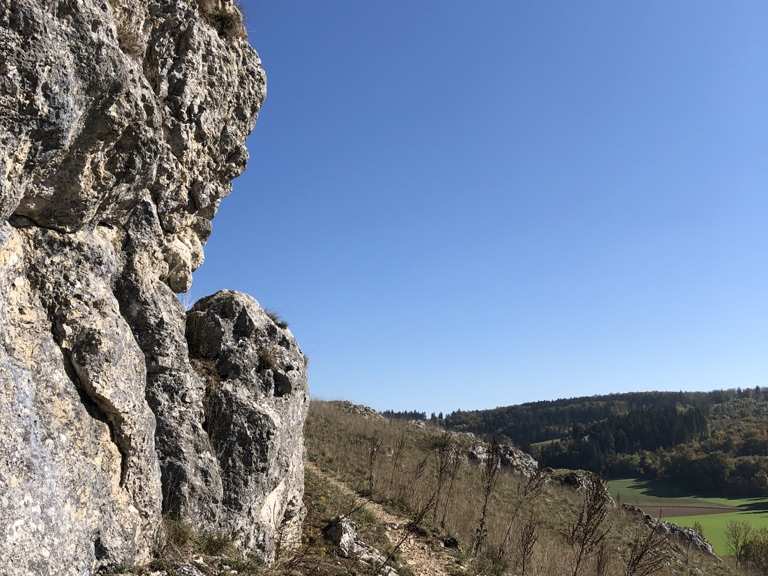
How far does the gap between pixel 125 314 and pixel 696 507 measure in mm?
78998

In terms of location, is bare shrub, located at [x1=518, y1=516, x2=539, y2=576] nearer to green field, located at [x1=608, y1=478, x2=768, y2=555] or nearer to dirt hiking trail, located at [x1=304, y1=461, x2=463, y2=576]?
dirt hiking trail, located at [x1=304, y1=461, x2=463, y2=576]

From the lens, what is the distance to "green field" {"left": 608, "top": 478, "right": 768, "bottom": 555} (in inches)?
1971

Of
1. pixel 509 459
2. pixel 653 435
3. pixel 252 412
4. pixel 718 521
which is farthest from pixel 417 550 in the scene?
pixel 653 435

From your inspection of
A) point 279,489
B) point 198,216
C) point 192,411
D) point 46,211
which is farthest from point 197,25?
point 279,489

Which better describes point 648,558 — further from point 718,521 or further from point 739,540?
point 718,521

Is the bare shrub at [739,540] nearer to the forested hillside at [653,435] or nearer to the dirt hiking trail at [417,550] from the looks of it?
the forested hillside at [653,435]

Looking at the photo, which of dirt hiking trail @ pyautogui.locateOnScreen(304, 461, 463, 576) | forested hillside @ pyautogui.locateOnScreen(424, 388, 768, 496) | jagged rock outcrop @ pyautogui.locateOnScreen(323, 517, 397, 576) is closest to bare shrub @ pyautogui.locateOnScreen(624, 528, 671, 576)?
dirt hiking trail @ pyautogui.locateOnScreen(304, 461, 463, 576)

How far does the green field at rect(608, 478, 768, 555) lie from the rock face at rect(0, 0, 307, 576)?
40.2m

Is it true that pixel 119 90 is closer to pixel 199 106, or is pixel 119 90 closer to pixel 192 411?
pixel 199 106

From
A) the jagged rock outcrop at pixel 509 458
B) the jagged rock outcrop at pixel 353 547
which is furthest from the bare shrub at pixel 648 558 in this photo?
Result: the jagged rock outcrop at pixel 509 458

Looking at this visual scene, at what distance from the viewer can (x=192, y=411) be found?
7.81 metres

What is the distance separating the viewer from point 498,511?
2519 centimetres

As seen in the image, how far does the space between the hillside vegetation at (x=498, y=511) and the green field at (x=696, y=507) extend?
12.5 meters

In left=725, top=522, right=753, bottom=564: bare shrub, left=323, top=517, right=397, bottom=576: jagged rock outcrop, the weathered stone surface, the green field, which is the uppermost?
the weathered stone surface
